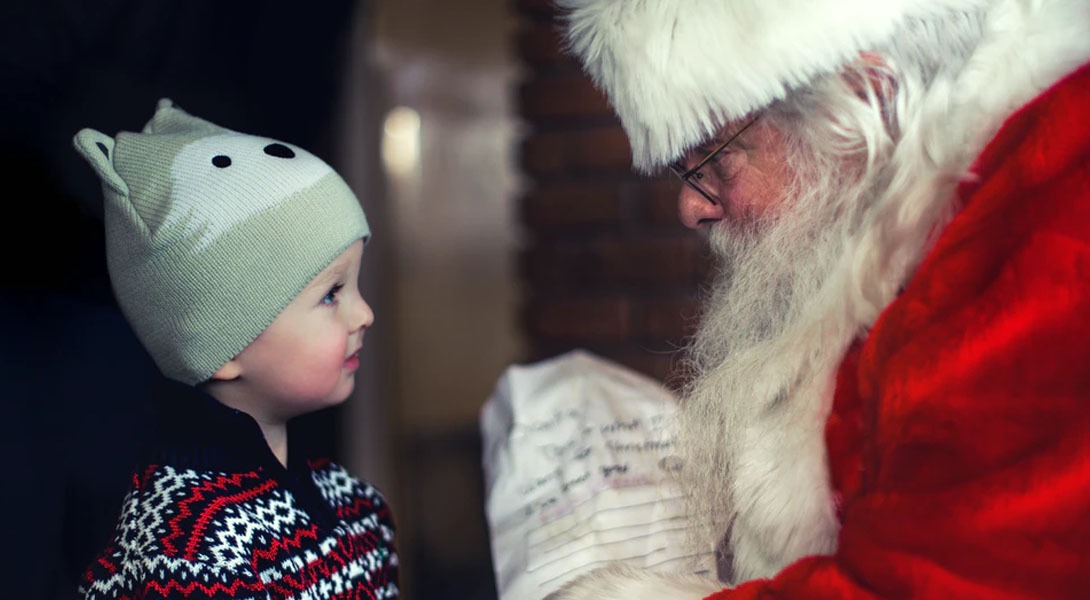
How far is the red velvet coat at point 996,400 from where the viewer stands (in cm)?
60

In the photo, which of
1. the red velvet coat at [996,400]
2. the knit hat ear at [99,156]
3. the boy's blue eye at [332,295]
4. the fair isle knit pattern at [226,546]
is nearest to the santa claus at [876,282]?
the red velvet coat at [996,400]

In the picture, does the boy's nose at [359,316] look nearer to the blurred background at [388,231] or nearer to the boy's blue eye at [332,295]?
the boy's blue eye at [332,295]

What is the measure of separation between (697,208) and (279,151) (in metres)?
0.45

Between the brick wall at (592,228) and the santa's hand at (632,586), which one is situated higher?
the brick wall at (592,228)

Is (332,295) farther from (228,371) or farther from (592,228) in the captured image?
(592,228)

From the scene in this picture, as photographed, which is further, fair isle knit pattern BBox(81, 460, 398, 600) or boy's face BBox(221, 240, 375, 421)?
boy's face BBox(221, 240, 375, 421)

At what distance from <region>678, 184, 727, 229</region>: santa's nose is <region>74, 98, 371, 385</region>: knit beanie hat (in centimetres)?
37

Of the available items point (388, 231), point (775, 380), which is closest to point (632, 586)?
point (775, 380)

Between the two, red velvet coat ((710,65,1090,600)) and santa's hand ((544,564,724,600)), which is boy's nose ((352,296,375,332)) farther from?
red velvet coat ((710,65,1090,600))

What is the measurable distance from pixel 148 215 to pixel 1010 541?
816 millimetres

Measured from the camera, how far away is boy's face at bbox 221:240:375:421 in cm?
95

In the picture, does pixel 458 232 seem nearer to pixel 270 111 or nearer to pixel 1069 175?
pixel 270 111

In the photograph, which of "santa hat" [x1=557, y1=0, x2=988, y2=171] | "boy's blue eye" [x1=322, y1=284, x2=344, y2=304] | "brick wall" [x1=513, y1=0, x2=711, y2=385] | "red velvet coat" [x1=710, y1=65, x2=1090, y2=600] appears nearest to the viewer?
"red velvet coat" [x1=710, y1=65, x2=1090, y2=600]

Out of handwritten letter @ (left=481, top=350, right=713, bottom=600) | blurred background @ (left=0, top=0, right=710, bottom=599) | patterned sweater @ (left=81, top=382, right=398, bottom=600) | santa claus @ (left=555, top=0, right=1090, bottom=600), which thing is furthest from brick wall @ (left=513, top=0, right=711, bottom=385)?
patterned sweater @ (left=81, top=382, right=398, bottom=600)
